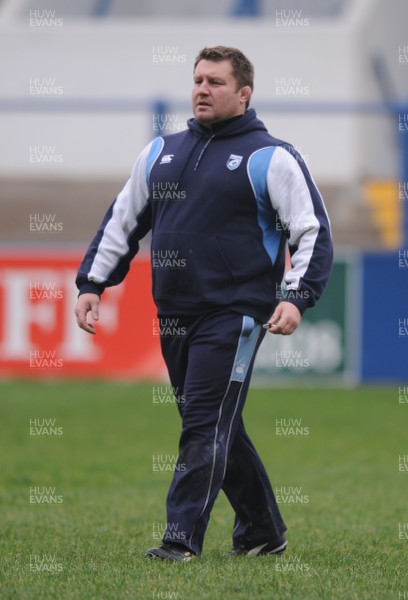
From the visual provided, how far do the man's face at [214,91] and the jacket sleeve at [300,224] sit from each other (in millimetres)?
303

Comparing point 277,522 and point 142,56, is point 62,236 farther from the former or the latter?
point 277,522

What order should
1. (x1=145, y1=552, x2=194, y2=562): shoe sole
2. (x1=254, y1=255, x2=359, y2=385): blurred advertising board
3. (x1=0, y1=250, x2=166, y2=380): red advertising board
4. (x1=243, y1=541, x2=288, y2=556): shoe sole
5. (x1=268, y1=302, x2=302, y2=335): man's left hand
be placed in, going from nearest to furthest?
(x1=268, y1=302, x2=302, y2=335): man's left hand, (x1=145, y1=552, x2=194, y2=562): shoe sole, (x1=243, y1=541, x2=288, y2=556): shoe sole, (x1=0, y1=250, x2=166, y2=380): red advertising board, (x1=254, y1=255, x2=359, y2=385): blurred advertising board

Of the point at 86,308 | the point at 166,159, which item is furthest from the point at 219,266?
the point at 86,308

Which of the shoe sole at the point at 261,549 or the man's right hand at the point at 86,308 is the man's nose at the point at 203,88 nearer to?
the man's right hand at the point at 86,308

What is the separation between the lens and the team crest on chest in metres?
5.36

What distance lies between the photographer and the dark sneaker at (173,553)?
527cm

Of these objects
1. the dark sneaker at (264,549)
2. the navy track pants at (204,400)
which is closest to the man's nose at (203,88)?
the navy track pants at (204,400)

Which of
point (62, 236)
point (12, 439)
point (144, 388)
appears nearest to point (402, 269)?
point (144, 388)

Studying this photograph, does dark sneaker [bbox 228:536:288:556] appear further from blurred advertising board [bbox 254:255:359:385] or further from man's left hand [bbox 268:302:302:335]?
blurred advertising board [bbox 254:255:359:385]

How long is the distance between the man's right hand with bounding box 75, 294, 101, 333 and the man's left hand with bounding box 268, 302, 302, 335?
0.84 metres

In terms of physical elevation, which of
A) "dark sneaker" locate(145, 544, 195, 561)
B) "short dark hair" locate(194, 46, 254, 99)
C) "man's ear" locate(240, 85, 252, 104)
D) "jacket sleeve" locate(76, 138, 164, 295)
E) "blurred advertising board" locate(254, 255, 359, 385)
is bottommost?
"dark sneaker" locate(145, 544, 195, 561)

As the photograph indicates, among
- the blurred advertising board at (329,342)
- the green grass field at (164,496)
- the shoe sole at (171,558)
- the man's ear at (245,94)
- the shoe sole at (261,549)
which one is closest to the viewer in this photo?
the green grass field at (164,496)

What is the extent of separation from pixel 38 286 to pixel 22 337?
0.54 m

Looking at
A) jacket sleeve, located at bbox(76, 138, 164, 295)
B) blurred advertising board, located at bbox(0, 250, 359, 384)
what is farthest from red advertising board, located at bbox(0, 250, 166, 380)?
jacket sleeve, located at bbox(76, 138, 164, 295)
